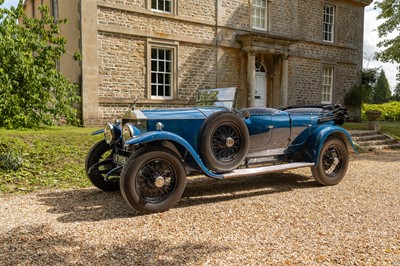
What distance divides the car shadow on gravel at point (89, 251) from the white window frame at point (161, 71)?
29.5 ft

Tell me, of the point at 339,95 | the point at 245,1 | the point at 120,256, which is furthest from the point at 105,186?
the point at 339,95

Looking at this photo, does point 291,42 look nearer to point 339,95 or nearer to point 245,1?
point 245,1

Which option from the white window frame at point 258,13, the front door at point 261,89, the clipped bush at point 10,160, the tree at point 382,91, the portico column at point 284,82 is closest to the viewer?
the clipped bush at point 10,160

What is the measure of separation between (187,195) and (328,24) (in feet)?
50.7

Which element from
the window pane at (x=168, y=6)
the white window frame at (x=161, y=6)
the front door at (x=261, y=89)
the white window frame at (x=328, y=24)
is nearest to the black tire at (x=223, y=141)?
the white window frame at (x=161, y=6)

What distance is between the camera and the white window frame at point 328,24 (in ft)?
57.4

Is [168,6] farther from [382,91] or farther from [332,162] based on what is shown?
[382,91]

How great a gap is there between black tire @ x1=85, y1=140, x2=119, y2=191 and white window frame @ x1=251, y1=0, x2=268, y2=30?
11316mm

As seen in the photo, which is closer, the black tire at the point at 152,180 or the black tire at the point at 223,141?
the black tire at the point at 152,180

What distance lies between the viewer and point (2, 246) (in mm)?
3283

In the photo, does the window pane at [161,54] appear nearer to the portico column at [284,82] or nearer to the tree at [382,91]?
the portico column at [284,82]

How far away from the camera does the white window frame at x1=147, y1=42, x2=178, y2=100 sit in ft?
39.7

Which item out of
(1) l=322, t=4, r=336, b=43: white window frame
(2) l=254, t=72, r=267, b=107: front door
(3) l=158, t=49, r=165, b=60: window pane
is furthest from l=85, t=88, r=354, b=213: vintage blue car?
(1) l=322, t=4, r=336, b=43: white window frame

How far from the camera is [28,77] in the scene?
28.0 ft
